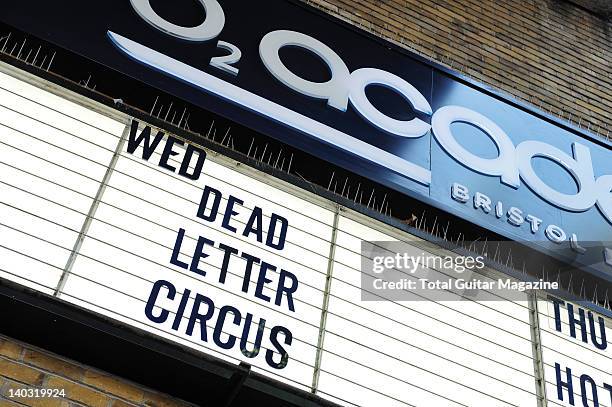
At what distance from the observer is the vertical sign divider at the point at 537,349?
6.25 metres

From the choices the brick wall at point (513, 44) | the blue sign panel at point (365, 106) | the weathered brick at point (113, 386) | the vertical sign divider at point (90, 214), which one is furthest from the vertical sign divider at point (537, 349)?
the brick wall at point (513, 44)

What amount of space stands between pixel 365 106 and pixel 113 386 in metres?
3.51

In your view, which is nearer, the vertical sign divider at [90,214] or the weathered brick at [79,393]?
the weathered brick at [79,393]

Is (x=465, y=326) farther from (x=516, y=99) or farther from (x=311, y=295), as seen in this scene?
(x=516, y=99)

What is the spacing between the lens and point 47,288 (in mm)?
5293

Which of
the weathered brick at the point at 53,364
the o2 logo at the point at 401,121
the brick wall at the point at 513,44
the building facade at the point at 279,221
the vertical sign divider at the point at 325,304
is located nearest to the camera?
the weathered brick at the point at 53,364

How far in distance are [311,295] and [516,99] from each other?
3.90 metres

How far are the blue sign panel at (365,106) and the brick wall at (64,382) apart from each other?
2456 mm

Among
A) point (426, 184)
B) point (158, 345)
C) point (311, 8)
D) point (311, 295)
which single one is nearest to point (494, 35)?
point (311, 8)

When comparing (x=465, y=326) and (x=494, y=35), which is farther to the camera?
(x=494, y=35)

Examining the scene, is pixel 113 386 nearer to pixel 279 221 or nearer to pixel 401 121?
pixel 279 221

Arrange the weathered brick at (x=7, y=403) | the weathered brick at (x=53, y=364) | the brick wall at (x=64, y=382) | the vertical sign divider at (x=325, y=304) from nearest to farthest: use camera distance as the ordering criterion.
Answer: the weathered brick at (x=7, y=403)
the brick wall at (x=64, y=382)
the weathered brick at (x=53, y=364)
the vertical sign divider at (x=325, y=304)

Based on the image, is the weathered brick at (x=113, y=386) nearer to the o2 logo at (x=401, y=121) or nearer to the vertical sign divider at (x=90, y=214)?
the vertical sign divider at (x=90, y=214)

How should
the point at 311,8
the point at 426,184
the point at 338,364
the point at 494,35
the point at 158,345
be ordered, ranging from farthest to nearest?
the point at 494,35 < the point at 311,8 < the point at 426,184 < the point at 338,364 < the point at 158,345
